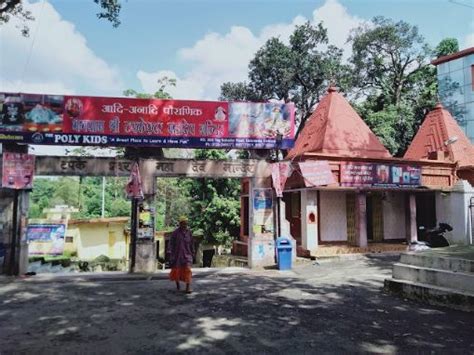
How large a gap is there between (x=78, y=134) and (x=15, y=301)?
5853mm

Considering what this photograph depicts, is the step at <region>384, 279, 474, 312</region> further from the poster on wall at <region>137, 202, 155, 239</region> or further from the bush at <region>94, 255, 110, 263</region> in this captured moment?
the bush at <region>94, 255, 110, 263</region>

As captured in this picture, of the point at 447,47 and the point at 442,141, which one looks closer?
the point at 442,141

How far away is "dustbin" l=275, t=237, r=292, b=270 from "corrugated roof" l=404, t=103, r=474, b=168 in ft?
34.6

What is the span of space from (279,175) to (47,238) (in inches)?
497

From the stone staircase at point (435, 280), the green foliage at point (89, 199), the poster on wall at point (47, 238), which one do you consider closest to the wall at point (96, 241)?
the poster on wall at point (47, 238)

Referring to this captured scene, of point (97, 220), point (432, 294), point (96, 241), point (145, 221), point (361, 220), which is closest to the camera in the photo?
point (432, 294)

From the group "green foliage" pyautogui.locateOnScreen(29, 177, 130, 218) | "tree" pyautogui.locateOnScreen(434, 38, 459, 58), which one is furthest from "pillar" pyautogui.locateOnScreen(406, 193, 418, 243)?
"green foliage" pyautogui.locateOnScreen(29, 177, 130, 218)

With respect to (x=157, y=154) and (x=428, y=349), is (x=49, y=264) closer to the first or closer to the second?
(x=157, y=154)

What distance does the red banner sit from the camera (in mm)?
15125

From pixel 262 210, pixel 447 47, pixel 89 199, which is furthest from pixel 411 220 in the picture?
pixel 89 199

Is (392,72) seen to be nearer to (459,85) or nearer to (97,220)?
(459,85)

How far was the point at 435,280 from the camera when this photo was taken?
850 cm

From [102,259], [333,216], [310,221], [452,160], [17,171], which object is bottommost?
[102,259]

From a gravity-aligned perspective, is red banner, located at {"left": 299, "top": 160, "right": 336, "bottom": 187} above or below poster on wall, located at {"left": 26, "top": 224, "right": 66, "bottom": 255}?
above
